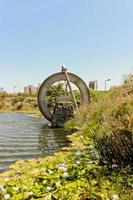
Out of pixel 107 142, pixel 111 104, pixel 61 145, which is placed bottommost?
pixel 61 145

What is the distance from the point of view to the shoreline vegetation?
487 cm

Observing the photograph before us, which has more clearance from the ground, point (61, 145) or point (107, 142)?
point (107, 142)

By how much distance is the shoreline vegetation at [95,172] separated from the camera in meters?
4.87

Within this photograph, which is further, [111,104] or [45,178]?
[111,104]

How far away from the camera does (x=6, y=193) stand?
495 centimetres

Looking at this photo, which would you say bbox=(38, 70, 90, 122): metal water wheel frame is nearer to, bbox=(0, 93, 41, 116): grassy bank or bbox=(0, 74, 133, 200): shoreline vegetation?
bbox=(0, 74, 133, 200): shoreline vegetation

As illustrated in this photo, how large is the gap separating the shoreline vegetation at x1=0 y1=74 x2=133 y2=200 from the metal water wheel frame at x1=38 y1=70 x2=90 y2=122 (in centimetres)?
1407

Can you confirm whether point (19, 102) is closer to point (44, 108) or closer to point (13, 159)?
point (44, 108)

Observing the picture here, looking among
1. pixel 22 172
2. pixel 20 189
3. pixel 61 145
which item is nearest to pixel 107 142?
pixel 22 172

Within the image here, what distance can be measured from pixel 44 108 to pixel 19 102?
1908 cm

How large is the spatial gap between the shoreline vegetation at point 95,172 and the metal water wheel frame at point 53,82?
14.1m

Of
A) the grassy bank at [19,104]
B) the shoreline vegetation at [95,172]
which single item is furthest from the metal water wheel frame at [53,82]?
the grassy bank at [19,104]

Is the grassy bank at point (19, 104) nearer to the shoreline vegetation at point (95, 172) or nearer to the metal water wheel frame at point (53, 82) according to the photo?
the metal water wheel frame at point (53, 82)

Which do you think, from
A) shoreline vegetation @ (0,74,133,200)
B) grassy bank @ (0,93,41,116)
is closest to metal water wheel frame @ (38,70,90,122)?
shoreline vegetation @ (0,74,133,200)
